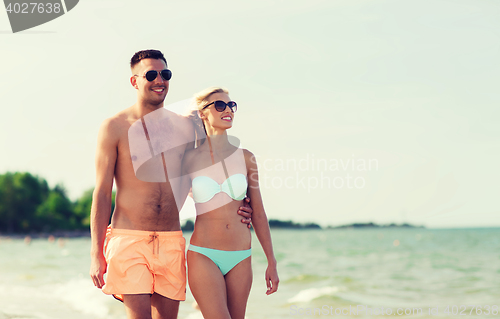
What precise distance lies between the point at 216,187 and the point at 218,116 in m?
0.62

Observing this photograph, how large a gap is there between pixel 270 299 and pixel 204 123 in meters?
10.4

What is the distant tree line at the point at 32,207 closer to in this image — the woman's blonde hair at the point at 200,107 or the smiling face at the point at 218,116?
the woman's blonde hair at the point at 200,107

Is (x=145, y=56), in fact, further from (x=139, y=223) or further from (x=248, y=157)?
(x=139, y=223)

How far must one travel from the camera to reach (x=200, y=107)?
13.9 feet

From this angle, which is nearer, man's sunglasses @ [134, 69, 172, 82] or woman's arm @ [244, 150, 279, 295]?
man's sunglasses @ [134, 69, 172, 82]

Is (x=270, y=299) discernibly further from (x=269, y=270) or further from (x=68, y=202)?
(x=68, y=202)

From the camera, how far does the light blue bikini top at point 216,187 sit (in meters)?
3.94

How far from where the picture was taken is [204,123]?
430 cm

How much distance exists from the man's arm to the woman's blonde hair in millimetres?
728

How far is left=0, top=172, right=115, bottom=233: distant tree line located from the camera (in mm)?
71375

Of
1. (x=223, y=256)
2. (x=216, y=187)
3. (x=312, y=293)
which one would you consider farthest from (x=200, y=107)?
(x=312, y=293)

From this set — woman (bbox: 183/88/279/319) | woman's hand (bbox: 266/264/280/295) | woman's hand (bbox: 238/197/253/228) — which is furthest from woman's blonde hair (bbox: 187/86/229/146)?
woman's hand (bbox: 266/264/280/295)

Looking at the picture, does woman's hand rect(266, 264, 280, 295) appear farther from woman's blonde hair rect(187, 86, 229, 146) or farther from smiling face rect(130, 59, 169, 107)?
smiling face rect(130, 59, 169, 107)

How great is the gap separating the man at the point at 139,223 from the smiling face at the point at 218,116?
14.6 inches
